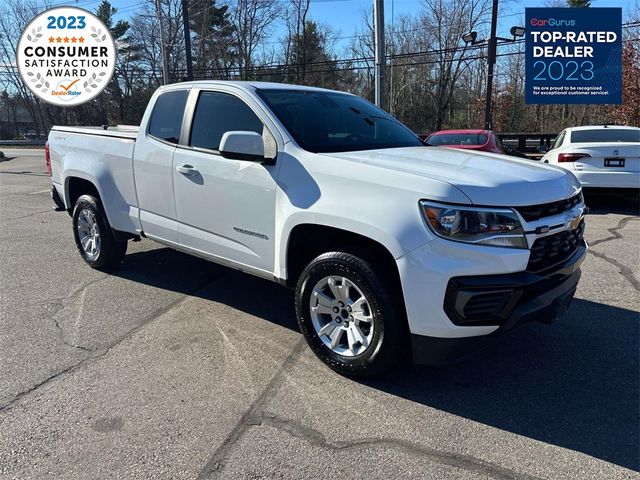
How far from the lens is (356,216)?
3119mm

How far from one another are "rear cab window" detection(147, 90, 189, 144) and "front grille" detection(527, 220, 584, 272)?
3.11 m

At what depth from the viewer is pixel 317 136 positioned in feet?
12.6

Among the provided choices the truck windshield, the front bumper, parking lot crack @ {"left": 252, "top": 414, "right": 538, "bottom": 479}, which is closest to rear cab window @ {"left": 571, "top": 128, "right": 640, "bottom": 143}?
the truck windshield

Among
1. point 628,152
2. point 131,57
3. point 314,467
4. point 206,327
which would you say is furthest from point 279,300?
point 131,57

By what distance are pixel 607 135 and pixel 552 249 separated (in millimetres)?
7802

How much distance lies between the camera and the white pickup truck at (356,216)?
112 inches

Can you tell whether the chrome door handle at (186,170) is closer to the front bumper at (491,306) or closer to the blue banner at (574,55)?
the front bumper at (491,306)

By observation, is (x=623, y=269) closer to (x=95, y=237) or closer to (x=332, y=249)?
(x=332, y=249)

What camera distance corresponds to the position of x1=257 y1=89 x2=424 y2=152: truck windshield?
3801 millimetres

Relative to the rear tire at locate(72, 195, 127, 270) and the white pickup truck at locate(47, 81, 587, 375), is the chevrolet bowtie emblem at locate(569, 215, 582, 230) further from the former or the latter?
the rear tire at locate(72, 195, 127, 270)

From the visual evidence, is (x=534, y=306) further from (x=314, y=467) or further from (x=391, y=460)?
(x=314, y=467)

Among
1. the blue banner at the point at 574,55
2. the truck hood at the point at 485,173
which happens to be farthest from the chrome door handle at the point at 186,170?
the blue banner at the point at 574,55

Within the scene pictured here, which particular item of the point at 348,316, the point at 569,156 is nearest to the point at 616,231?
the point at 569,156

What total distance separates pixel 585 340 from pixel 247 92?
3.27m
